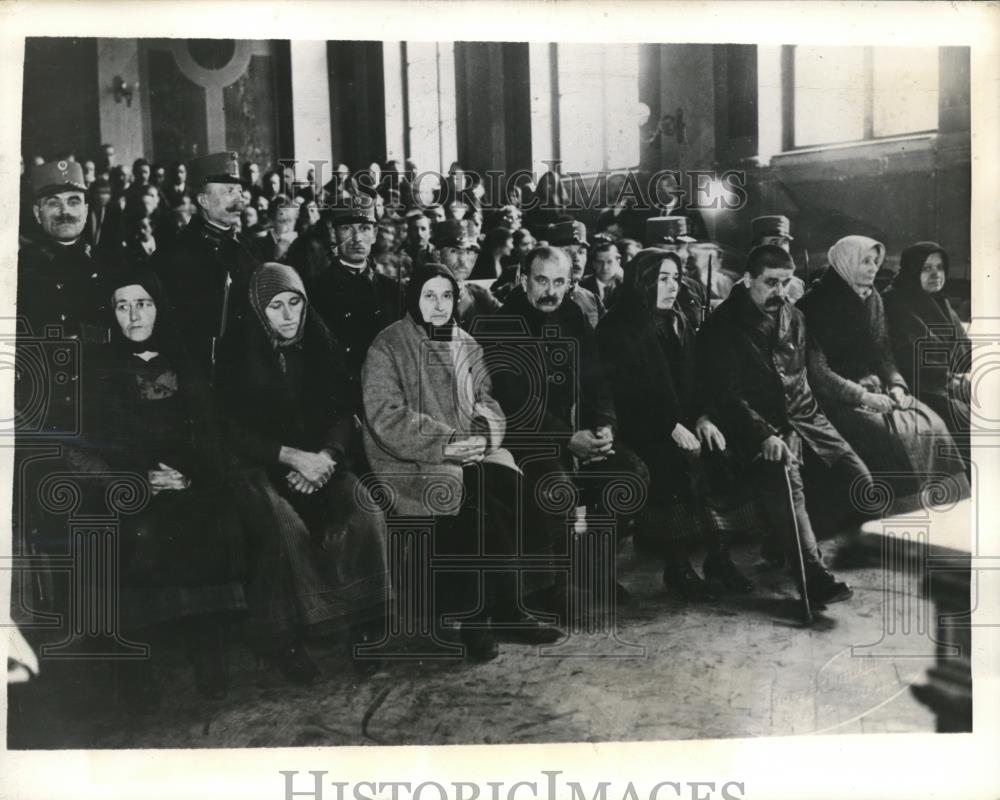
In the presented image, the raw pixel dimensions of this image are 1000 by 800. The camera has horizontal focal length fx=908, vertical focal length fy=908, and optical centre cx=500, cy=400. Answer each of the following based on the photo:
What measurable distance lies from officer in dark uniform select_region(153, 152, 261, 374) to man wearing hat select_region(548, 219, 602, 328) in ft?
4.36

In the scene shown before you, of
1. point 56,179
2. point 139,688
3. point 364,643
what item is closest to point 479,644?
point 364,643

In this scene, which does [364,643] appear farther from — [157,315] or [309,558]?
[157,315]

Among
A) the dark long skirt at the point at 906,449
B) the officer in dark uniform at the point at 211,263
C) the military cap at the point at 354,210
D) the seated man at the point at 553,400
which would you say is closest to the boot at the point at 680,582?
the seated man at the point at 553,400

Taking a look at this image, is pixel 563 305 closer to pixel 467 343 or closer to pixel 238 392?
pixel 467 343

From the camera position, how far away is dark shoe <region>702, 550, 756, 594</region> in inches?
161

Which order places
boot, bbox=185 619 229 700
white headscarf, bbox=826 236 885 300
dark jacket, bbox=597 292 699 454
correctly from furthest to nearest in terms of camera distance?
1. white headscarf, bbox=826 236 885 300
2. dark jacket, bbox=597 292 699 454
3. boot, bbox=185 619 229 700

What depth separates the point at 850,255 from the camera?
4184 millimetres

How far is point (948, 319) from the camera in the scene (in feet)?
13.8

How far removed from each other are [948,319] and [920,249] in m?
0.35

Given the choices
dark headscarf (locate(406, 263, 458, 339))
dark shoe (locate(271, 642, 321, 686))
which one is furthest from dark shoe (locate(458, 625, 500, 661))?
dark headscarf (locate(406, 263, 458, 339))

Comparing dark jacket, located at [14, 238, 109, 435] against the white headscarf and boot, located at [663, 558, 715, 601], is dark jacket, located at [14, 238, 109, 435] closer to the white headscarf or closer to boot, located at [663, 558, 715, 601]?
boot, located at [663, 558, 715, 601]

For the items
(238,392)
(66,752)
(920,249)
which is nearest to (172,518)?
(238,392)

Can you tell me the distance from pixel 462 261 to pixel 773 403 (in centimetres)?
156

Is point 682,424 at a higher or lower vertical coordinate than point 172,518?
higher
